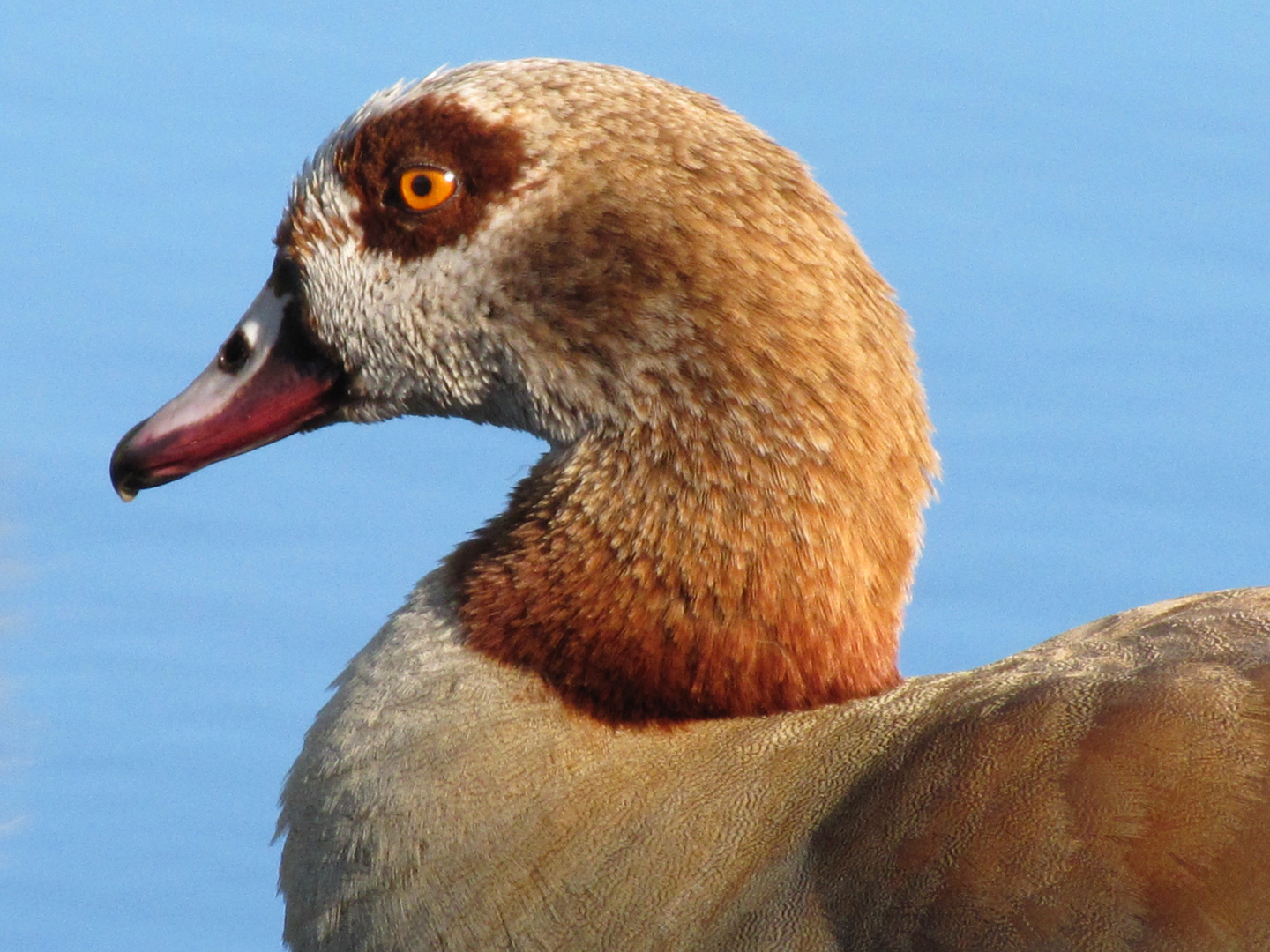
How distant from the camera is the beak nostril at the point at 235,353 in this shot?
2479mm

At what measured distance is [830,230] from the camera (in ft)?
7.59

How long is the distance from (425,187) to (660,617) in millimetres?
559

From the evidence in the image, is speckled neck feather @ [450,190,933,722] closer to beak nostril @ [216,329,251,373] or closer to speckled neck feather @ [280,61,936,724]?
speckled neck feather @ [280,61,936,724]

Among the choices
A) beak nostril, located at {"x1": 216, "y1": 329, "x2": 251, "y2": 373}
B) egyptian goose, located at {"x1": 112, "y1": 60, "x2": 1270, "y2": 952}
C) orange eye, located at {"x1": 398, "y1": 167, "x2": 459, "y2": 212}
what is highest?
orange eye, located at {"x1": 398, "y1": 167, "x2": 459, "y2": 212}

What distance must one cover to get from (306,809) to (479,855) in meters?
0.25

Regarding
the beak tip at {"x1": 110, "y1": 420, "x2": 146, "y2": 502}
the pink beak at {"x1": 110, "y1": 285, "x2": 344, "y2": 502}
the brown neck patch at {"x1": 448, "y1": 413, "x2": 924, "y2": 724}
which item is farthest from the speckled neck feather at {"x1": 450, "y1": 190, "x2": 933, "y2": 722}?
the beak tip at {"x1": 110, "y1": 420, "x2": 146, "y2": 502}

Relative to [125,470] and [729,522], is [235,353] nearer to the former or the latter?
[125,470]

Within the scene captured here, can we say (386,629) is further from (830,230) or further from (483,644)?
(830,230)

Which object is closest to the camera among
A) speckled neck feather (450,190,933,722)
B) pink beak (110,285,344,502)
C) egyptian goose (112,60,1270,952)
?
egyptian goose (112,60,1270,952)

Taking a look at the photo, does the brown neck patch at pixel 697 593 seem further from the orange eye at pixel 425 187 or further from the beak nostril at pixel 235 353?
the beak nostril at pixel 235 353

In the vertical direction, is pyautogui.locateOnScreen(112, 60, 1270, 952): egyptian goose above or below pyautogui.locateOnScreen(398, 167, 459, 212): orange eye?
below

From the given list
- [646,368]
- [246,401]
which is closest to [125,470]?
[246,401]

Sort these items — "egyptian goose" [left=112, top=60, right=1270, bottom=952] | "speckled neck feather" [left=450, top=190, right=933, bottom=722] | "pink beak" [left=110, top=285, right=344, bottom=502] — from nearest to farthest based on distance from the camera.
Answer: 1. "egyptian goose" [left=112, top=60, right=1270, bottom=952]
2. "speckled neck feather" [left=450, top=190, right=933, bottom=722]
3. "pink beak" [left=110, top=285, right=344, bottom=502]

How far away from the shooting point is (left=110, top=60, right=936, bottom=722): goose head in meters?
2.24
